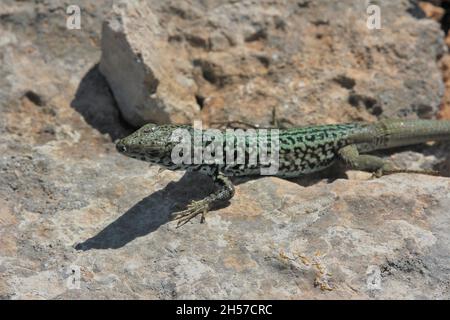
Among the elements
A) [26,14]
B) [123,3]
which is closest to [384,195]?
[123,3]

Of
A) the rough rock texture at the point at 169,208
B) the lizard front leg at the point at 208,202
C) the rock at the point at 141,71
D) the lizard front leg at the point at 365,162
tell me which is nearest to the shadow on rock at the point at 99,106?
the rough rock texture at the point at 169,208

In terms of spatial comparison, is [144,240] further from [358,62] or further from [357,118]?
[358,62]

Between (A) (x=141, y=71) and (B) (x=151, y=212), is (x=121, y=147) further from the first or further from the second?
(A) (x=141, y=71)

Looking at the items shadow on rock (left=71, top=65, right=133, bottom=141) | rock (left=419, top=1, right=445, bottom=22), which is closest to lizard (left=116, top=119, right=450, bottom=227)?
shadow on rock (left=71, top=65, right=133, bottom=141)

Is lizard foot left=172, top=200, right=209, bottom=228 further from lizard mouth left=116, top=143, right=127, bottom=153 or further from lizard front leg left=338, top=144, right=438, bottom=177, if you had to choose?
lizard front leg left=338, top=144, right=438, bottom=177

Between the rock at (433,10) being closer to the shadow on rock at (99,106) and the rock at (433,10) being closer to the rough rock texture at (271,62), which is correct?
the rough rock texture at (271,62)
